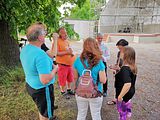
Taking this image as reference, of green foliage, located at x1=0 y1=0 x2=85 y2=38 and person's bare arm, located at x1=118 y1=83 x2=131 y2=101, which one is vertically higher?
green foliage, located at x1=0 y1=0 x2=85 y2=38

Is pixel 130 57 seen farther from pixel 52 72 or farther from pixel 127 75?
pixel 52 72

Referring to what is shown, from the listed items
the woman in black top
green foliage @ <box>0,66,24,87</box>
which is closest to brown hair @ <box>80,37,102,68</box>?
the woman in black top

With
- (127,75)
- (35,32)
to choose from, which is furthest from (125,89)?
(35,32)

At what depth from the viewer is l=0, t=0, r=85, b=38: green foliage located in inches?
238

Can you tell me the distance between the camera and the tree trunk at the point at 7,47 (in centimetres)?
759

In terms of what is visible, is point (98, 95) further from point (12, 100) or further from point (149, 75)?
point (149, 75)

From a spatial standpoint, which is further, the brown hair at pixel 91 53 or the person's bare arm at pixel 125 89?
the person's bare arm at pixel 125 89

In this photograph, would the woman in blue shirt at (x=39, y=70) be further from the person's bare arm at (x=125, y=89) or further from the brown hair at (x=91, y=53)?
the person's bare arm at (x=125, y=89)

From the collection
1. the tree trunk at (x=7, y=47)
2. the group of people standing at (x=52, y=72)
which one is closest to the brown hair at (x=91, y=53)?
the group of people standing at (x=52, y=72)

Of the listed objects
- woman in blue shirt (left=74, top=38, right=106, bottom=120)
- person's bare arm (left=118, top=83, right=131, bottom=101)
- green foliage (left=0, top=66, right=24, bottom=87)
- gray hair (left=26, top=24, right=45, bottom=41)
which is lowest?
green foliage (left=0, top=66, right=24, bottom=87)

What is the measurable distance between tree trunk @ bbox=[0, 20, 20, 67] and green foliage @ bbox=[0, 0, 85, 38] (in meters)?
0.54

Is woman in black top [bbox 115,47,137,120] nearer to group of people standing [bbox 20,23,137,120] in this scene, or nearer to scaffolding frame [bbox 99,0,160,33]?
group of people standing [bbox 20,23,137,120]

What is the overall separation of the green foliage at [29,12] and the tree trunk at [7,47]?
54 centimetres

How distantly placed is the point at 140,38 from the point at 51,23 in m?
21.5
